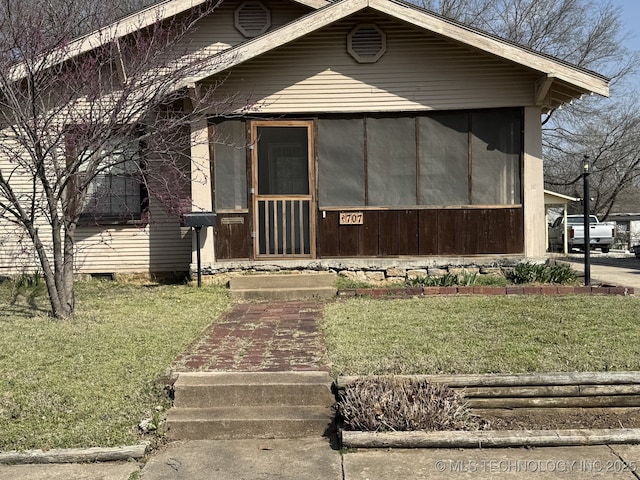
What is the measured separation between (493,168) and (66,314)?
24.0ft

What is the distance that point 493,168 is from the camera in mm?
10344

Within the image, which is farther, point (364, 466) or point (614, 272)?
point (614, 272)

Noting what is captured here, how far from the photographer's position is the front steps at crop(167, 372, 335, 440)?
448 centimetres

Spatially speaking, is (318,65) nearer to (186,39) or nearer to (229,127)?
(229,127)

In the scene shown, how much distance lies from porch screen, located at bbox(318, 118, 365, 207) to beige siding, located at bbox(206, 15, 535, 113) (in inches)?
13.6

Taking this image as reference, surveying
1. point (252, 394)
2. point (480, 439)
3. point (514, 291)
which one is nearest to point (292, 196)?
point (514, 291)

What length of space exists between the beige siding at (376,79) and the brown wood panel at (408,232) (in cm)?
188

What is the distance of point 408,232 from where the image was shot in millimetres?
10336

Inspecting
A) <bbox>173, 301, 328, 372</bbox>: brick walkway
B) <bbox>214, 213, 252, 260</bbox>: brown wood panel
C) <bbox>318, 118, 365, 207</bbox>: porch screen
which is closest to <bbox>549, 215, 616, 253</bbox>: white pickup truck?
<bbox>318, 118, 365, 207</bbox>: porch screen

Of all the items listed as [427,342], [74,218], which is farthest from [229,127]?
[427,342]

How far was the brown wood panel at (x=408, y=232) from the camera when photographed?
406 inches

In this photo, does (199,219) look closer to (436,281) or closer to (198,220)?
(198,220)

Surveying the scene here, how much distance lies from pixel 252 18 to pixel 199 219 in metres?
4.42

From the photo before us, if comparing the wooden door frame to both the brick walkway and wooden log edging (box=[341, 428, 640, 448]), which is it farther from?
wooden log edging (box=[341, 428, 640, 448])
